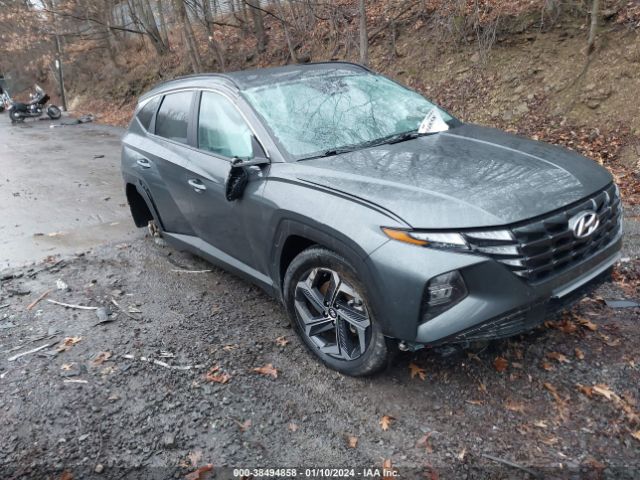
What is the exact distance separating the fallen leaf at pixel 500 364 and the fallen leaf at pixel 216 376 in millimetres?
1685

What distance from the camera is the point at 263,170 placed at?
327 centimetres

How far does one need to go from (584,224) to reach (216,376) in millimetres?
2370

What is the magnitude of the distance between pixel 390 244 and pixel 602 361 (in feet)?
5.30

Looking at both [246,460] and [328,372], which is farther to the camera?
[328,372]

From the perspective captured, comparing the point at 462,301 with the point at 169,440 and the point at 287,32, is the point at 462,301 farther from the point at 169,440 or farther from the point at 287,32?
the point at 287,32

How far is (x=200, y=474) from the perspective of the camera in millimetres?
2545

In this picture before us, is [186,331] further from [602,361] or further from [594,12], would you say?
[594,12]

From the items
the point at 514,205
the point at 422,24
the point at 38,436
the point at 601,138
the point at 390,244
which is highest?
the point at 422,24

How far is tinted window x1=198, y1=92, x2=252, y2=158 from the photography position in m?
3.52

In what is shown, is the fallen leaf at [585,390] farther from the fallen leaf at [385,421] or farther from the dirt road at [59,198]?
the dirt road at [59,198]

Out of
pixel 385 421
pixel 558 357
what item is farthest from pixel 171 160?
pixel 558 357

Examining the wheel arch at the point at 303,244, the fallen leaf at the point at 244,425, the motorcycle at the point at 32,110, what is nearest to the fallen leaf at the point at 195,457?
the fallen leaf at the point at 244,425

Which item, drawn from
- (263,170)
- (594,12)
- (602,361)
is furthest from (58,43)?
(602,361)

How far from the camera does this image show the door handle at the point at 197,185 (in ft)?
12.6
